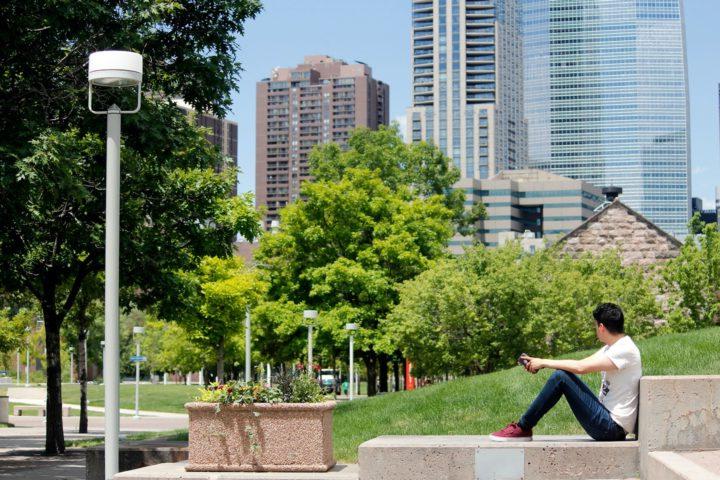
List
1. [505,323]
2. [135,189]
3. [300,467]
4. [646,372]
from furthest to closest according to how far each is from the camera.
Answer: [505,323] → [135,189] → [646,372] → [300,467]

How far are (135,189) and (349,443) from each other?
314 inches

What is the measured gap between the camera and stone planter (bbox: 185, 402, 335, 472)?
10914mm

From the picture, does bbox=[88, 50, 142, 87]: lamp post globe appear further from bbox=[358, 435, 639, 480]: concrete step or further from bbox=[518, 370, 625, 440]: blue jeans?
bbox=[518, 370, 625, 440]: blue jeans

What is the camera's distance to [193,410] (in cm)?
1105

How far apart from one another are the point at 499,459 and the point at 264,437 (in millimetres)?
2555

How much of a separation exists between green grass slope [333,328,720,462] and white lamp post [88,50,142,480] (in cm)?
549

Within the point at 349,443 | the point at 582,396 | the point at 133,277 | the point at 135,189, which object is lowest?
the point at 349,443

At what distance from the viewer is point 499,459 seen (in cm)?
968

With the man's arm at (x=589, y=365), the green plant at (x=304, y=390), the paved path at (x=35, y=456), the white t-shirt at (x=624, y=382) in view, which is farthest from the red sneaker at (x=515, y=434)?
the paved path at (x=35, y=456)

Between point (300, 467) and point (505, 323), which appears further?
point (505, 323)

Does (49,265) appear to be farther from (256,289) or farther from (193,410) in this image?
(256,289)

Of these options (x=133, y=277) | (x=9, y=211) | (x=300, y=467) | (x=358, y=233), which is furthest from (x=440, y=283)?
(x=300, y=467)

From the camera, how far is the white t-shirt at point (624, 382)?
31.4ft

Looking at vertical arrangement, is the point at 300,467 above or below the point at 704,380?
below
